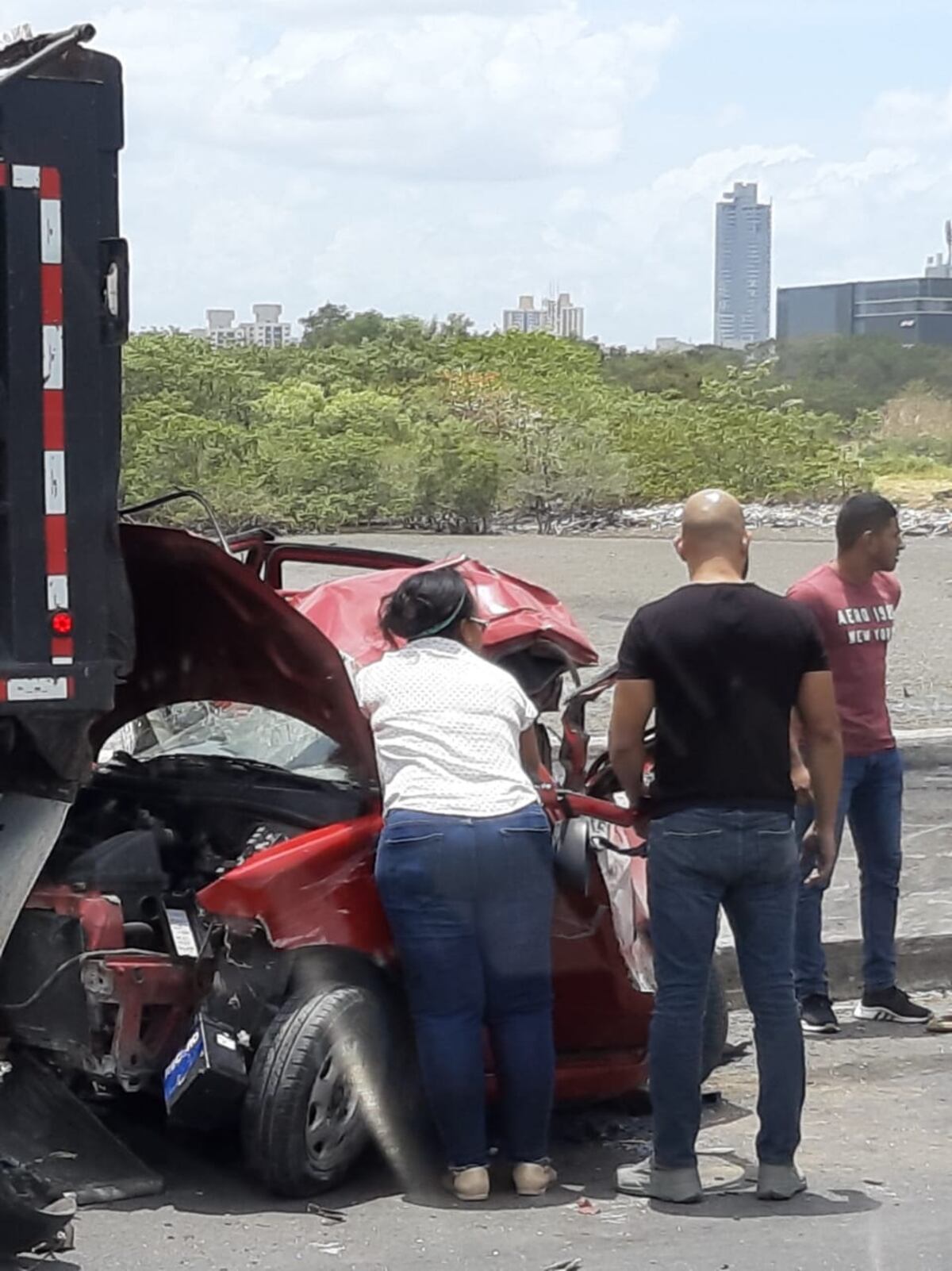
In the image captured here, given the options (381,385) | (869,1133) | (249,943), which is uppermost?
(381,385)

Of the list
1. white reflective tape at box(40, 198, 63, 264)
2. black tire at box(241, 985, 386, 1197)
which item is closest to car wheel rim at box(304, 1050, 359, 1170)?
black tire at box(241, 985, 386, 1197)

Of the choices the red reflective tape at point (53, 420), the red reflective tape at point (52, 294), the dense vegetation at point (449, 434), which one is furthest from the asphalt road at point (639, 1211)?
the dense vegetation at point (449, 434)

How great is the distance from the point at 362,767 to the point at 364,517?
26.7 meters

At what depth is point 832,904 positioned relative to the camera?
29.2 ft

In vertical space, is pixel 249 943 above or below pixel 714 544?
below

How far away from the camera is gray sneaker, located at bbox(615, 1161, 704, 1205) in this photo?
5.41 meters

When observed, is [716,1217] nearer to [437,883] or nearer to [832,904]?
[437,883]

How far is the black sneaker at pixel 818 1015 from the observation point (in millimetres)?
7395

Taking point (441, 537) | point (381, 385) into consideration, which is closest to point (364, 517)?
point (441, 537)

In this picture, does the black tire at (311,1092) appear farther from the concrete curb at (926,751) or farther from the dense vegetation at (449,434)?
the dense vegetation at (449,434)

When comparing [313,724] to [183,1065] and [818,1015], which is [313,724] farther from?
[818,1015]

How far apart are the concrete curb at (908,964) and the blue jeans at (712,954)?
2.63 metres

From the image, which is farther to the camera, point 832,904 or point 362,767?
point 832,904

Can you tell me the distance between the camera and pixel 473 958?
5398mm
